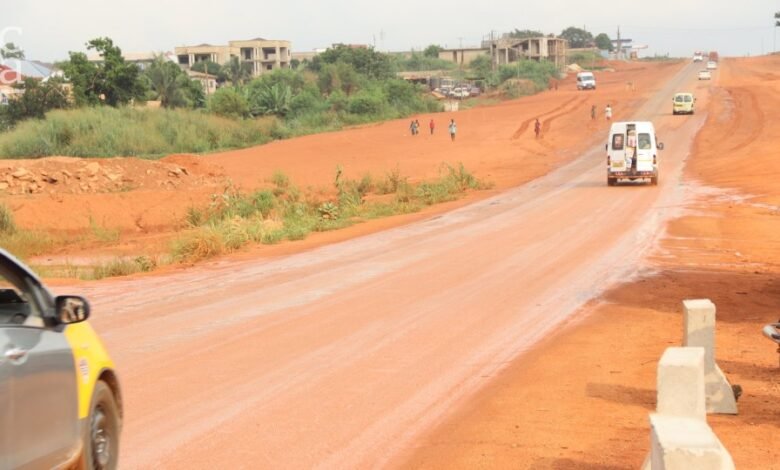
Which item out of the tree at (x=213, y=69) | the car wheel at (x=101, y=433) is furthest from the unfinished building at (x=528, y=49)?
the car wheel at (x=101, y=433)

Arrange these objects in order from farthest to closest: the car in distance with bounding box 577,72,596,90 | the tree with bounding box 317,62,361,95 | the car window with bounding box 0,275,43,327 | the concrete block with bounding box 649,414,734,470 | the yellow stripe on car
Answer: the tree with bounding box 317,62,361,95
the car in distance with bounding box 577,72,596,90
the yellow stripe on car
the car window with bounding box 0,275,43,327
the concrete block with bounding box 649,414,734,470

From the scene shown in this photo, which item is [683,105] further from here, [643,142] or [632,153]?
[632,153]

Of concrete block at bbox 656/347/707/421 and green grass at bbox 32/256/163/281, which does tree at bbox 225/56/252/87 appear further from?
concrete block at bbox 656/347/707/421

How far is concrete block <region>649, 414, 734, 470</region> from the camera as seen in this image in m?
4.75

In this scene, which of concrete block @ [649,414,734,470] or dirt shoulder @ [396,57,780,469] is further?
dirt shoulder @ [396,57,780,469]

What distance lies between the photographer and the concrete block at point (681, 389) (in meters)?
6.91

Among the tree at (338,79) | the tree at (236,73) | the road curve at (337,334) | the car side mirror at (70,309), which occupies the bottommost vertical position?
the road curve at (337,334)

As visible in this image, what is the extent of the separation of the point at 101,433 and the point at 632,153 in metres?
35.4

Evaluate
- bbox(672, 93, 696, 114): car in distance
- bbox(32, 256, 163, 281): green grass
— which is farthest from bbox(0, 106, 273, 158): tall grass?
bbox(32, 256, 163, 281): green grass

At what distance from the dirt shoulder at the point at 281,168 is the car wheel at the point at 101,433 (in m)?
18.2

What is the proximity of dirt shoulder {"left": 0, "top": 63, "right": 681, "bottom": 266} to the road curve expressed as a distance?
16.8 ft

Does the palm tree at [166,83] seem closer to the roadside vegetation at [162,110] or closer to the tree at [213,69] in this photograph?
the roadside vegetation at [162,110]

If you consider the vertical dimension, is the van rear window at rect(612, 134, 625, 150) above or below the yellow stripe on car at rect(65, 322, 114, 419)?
below

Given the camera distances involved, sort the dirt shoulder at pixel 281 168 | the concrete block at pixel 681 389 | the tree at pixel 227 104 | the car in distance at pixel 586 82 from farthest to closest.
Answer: the car in distance at pixel 586 82 → the tree at pixel 227 104 → the dirt shoulder at pixel 281 168 → the concrete block at pixel 681 389
